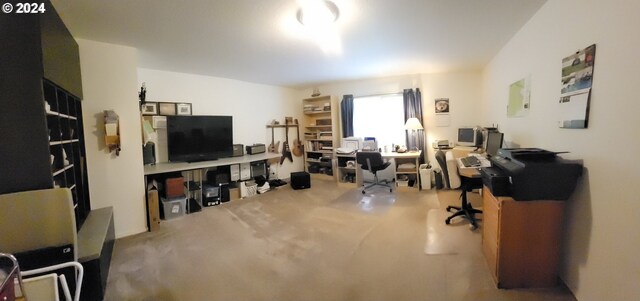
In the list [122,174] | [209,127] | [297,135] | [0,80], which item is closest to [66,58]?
[0,80]

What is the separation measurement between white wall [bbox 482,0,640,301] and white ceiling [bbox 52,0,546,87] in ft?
1.79

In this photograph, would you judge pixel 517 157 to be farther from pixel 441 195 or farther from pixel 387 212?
pixel 441 195

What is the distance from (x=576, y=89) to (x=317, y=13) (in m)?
1.93

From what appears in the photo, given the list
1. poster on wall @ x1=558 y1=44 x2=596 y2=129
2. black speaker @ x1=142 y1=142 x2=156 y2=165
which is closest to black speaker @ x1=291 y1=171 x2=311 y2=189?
black speaker @ x1=142 y1=142 x2=156 y2=165

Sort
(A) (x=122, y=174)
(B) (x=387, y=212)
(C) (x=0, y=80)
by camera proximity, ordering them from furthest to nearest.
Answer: (B) (x=387, y=212) → (A) (x=122, y=174) → (C) (x=0, y=80)

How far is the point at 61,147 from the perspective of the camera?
214cm

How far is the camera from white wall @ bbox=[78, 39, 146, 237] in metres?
2.69

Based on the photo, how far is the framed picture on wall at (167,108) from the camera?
3.98 m

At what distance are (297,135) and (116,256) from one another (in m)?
4.13

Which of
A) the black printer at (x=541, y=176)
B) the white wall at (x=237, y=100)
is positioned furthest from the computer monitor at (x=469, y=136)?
the white wall at (x=237, y=100)

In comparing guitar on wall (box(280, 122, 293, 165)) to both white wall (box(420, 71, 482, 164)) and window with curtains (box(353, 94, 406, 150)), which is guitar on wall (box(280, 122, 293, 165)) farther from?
white wall (box(420, 71, 482, 164))

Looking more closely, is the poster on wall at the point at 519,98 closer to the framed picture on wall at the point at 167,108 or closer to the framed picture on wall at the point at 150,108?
the framed picture on wall at the point at 167,108

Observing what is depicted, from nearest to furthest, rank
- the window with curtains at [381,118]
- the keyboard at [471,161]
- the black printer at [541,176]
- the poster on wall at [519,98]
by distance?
the black printer at [541,176] < the poster on wall at [519,98] < the keyboard at [471,161] < the window with curtains at [381,118]

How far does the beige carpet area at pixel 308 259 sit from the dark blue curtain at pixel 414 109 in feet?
5.04
